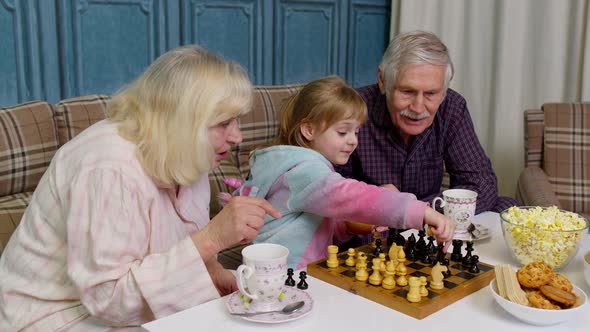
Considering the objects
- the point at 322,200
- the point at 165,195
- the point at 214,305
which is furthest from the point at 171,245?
the point at 322,200

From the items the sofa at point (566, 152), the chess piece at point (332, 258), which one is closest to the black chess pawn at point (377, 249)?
the chess piece at point (332, 258)

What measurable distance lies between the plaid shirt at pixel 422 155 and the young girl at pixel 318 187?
0.48 metres

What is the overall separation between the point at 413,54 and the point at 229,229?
1.18 metres

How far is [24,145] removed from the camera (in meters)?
2.17

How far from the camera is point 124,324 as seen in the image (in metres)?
1.45

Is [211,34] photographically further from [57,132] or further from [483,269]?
[483,269]

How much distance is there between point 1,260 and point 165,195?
433mm

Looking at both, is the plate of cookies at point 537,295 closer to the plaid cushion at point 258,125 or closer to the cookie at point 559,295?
the cookie at point 559,295

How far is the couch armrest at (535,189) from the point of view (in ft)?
8.73

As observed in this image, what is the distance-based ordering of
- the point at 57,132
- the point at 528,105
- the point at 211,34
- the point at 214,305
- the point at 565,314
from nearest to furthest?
the point at 565,314, the point at 214,305, the point at 57,132, the point at 211,34, the point at 528,105

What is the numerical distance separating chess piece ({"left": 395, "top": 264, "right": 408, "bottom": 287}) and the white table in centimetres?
8

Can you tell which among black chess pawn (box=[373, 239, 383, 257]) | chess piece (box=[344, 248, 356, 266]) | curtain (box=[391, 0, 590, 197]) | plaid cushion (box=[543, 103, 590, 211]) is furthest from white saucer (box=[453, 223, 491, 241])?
curtain (box=[391, 0, 590, 197])

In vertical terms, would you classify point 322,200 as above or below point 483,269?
above

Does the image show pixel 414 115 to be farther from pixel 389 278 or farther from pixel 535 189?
pixel 389 278
